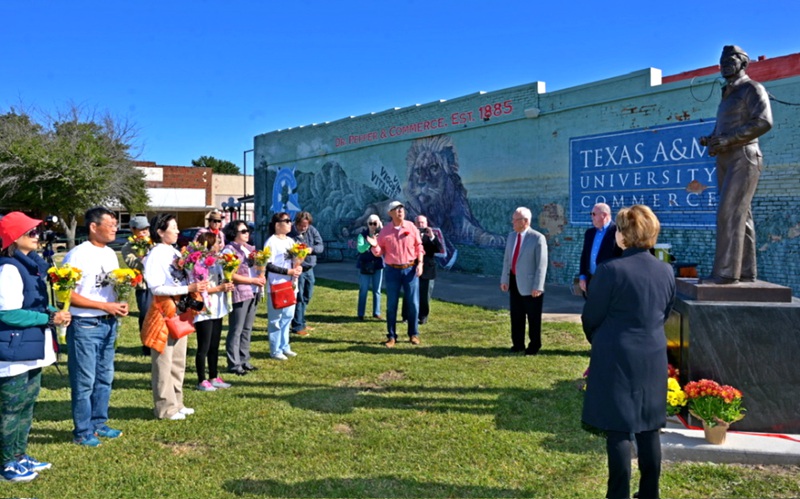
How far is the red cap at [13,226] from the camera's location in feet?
12.8

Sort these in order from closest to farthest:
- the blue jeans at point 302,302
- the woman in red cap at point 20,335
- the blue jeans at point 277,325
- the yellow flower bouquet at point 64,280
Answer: the woman in red cap at point 20,335 < the yellow flower bouquet at point 64,280 < the blue jeans at point 277,325 < the blue jeans at point 302,302

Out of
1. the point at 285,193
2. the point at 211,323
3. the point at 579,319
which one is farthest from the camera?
the point at 285,193

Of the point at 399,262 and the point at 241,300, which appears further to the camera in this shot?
the point at 399,262

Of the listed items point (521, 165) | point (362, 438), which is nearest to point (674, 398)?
point (362, 438)

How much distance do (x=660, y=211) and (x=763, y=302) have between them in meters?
9.09

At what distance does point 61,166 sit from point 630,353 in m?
32.4

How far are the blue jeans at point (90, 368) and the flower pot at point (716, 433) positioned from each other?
14.8 feet

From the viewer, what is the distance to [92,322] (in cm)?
451

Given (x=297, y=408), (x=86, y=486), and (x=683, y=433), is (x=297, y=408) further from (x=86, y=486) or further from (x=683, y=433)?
(x=683, y=433)

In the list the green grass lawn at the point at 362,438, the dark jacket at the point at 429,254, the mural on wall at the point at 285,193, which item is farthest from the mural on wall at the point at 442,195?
the green grass lawn at the point at 362,438

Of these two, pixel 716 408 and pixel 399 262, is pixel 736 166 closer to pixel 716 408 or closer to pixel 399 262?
pixel 716 408

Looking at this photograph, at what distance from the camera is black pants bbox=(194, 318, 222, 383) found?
5.98 meters

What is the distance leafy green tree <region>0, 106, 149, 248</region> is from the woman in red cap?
2940 cm

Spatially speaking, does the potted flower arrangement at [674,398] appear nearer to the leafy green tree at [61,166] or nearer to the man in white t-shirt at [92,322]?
A: the man in white t-shirt at [92,322]
